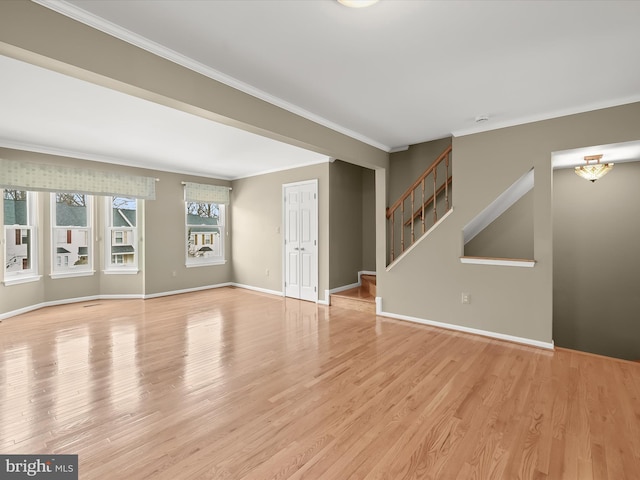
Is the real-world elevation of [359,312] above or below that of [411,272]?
below

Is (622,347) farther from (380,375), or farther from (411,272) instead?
(380,375)

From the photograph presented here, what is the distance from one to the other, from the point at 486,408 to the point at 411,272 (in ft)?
7.44

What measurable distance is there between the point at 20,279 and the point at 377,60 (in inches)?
242

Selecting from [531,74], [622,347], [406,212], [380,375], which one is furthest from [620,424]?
[406,212]

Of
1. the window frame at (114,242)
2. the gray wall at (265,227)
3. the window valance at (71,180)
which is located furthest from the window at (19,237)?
the gray wall at (265,227)

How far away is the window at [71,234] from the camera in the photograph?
5.43 metres

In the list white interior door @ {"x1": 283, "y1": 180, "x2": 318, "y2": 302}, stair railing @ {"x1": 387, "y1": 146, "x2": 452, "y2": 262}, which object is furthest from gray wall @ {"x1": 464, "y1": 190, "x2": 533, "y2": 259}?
white interior door @ {"x1": 283, "y1": 180, "x2": 318, "y2": 302}

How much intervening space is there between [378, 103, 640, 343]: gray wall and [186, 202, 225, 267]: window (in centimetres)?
456

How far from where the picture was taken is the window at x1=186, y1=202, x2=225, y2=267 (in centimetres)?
687

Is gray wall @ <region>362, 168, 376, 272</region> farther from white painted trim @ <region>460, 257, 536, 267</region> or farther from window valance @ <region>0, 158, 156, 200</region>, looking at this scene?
window valance @ <region>0, 158, 156, 200</region>

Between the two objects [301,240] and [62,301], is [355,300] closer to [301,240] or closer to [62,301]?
[301,240]

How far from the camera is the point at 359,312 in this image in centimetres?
498

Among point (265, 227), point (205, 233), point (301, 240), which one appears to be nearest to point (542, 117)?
point (301, 240)

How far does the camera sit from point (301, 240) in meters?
5.89
